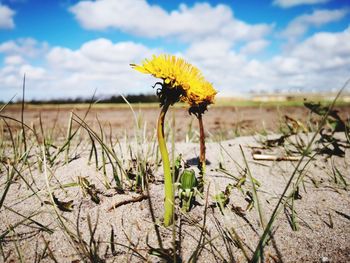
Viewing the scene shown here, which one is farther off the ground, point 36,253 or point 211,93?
point 211,93

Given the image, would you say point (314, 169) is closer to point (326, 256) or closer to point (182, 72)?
point (326, 256)

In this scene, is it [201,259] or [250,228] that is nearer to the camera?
[201,259]

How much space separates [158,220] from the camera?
1.32m

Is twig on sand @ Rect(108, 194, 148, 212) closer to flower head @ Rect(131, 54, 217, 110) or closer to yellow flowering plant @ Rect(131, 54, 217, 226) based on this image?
yellow flowering plant @ Rect(131, 54, 217, 226)

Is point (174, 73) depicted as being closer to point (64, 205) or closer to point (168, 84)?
point (168, 84)

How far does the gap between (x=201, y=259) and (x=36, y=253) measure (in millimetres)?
671

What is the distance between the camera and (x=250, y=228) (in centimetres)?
131

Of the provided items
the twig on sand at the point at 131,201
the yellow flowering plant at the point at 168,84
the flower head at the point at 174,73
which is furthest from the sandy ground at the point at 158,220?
the flower head at the point at 174,73

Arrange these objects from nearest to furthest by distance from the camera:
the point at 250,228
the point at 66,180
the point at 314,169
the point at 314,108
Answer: the point at 250,228
the point at 66,180
the point at 314,169
the point at 314,108

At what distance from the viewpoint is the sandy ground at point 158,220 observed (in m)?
1.15

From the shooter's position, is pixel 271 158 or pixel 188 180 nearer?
pixel 188 180

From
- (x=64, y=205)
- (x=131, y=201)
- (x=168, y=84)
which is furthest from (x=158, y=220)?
(x=168, y=84)

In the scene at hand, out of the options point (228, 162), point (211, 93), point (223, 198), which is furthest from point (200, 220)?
point (228, 162)

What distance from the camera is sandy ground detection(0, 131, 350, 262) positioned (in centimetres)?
115
